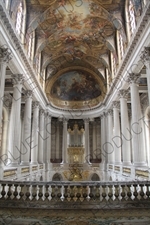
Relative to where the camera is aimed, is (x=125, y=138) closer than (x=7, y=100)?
Yes

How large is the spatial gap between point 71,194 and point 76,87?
2478cm

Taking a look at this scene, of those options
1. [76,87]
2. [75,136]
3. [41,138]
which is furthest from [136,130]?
[76,87]

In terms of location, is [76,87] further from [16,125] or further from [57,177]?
[16,125]

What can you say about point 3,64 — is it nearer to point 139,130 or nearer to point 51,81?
point 139,130

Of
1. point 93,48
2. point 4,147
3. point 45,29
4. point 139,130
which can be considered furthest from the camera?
point 93,48

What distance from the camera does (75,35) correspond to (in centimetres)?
2242

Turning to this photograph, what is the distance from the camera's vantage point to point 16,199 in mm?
6023

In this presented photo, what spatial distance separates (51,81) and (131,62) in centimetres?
1517

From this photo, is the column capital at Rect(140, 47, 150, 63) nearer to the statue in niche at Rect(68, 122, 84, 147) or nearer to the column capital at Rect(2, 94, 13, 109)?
the column capital at Rect(2, 94, 13, 109)

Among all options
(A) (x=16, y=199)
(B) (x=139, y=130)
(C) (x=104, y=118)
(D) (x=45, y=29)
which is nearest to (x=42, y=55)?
(D) (x=45, y=29)

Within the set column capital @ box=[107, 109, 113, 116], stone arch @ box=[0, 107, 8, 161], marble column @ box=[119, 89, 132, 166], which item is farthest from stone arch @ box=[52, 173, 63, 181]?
marble column @ box=[119, 89, 132, 166]

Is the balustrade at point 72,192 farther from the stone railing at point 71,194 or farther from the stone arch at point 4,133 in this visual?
the stone arch at point 4,133

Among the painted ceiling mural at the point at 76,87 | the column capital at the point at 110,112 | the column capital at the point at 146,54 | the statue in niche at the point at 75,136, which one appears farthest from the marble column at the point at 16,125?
the statue in niche at the point at 75,136

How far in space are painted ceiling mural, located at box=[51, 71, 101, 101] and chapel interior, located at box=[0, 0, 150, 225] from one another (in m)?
0.13
